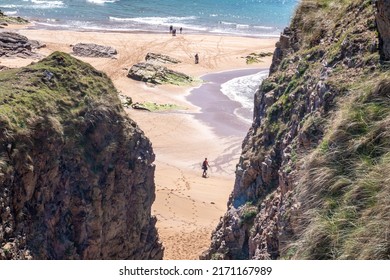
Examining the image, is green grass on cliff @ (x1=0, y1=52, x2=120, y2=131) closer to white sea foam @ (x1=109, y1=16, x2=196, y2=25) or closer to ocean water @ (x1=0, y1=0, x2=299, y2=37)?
ocean water @ (x1=0, y1=0, x2=299, y2=37)

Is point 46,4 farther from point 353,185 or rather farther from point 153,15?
point 353,185

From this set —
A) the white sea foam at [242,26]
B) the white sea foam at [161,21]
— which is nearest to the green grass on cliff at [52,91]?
the white sea foam at [161,21]

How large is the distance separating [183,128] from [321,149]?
67.0 ft

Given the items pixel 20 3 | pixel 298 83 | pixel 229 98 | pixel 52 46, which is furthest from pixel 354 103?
pixel 20 3

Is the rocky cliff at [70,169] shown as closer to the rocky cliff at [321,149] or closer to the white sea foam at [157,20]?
the rocky cliff at [321,149]

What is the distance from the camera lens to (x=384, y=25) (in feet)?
23.7

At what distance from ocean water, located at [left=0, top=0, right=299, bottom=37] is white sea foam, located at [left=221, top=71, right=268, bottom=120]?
17.7 m

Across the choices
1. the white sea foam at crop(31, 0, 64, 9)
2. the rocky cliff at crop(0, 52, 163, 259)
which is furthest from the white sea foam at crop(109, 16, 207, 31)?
the rocky cliff at crop(0, 52, 163, 259)

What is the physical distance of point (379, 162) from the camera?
5.54m

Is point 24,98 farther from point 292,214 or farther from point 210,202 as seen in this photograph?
point 210,202

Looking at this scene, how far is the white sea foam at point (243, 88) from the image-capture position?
33094 millimetres

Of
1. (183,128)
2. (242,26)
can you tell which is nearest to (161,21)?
(242,26)

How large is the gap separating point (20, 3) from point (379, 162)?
254 ft

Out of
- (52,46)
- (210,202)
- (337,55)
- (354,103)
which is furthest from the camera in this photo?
(52,46)
